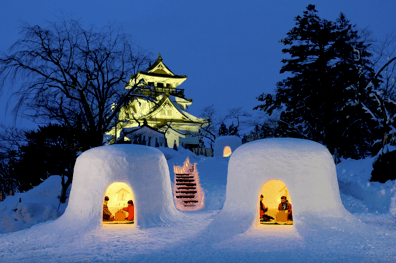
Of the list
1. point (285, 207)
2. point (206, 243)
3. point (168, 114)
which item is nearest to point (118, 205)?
point (206, 243)

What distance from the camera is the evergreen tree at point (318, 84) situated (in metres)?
18.4

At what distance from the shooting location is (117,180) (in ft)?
29.0

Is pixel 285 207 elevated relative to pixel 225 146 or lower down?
lower down

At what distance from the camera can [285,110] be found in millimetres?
22234

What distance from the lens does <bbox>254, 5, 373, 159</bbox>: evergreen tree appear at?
18.4m

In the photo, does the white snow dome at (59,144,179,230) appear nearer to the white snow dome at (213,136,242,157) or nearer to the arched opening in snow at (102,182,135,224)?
the arched opening in snow at (102,182,135,224)

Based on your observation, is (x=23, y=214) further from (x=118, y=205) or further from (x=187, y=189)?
(x=187, y=189)

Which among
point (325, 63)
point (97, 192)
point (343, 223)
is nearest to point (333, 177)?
point (343, 223)

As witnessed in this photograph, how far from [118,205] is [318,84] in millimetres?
14102

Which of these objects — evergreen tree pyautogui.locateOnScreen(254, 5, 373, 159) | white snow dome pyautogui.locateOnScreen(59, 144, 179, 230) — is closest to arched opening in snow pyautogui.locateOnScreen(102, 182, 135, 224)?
white snow dome pyautogui.locateOnScreen(59, 144, 179, 230)

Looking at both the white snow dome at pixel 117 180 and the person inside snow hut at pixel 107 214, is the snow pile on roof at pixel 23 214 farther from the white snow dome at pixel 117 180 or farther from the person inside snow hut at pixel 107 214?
the white snow dome at pixel 117 180

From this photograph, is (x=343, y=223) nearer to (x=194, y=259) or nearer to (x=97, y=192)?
(x=194, y=259)

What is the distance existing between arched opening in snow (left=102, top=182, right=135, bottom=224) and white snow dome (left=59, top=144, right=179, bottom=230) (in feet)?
2.10

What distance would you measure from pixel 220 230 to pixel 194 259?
1.63 metres
